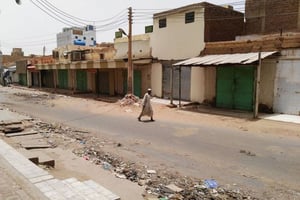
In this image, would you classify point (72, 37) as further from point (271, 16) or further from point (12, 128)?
point (12, 128)

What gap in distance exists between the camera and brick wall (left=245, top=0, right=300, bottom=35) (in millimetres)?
19016

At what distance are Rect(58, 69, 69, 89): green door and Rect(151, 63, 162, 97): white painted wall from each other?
18.1 meters

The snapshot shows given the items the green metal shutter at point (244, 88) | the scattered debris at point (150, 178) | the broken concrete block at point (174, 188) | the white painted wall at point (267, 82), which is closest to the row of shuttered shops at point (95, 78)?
the green metal shutter at point (244, 88)

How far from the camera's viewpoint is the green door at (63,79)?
3719 centimetres

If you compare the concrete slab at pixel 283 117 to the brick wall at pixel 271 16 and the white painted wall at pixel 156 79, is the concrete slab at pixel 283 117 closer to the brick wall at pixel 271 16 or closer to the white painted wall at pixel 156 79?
the brick wall at pixel 271 16

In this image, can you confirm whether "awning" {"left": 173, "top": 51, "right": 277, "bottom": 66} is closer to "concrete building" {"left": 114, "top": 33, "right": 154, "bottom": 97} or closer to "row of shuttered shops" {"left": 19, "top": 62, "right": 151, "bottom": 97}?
"concrete building" {"left": 114, "top": 33, "right": 154, "bottom": 97}

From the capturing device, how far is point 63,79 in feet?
124

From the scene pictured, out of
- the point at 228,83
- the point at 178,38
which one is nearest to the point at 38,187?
the point at 228,83

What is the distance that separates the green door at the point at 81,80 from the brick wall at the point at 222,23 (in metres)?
17.3

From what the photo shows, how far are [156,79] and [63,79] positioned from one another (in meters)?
19.7

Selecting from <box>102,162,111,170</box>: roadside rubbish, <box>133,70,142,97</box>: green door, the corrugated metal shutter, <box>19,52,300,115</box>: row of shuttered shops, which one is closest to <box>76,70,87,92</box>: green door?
<box>19,52,300,115</box>: row of shuttered shops

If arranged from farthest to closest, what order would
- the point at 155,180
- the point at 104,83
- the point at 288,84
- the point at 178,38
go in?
the point at 104,83, the point at 178,38, the point at 288,84, the point at 155,180

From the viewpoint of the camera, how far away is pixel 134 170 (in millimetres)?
7195

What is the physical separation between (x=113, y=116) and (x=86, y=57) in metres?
15.8
